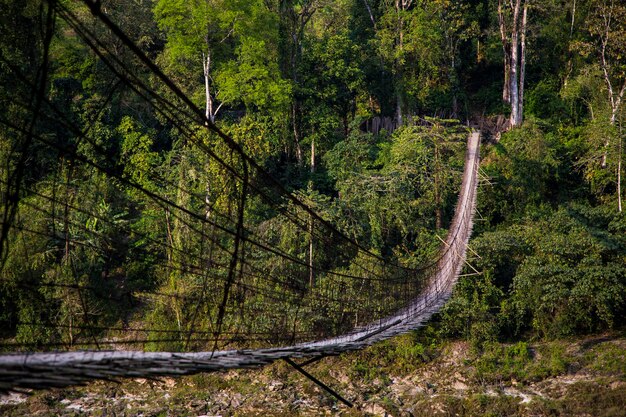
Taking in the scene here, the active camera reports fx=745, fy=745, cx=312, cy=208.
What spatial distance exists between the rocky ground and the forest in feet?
1.33

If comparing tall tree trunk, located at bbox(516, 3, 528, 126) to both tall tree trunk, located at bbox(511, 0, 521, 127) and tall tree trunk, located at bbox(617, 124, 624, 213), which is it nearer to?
tall tree trunk, located at bbox(511, 0, 521, 127)

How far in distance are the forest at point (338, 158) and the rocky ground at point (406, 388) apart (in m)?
0.41

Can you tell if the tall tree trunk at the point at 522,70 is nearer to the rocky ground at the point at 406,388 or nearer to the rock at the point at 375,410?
the rocky ground at the point at 406,388

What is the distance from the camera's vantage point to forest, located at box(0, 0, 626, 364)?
27.5ft

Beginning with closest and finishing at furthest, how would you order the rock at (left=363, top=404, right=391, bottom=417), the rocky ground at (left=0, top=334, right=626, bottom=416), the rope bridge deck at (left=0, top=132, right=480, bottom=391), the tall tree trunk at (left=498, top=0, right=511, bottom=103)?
the rope bridge deck at (left=0, top=132, right=480, bottom=391)
the rocky ground at (left=0, top=334, right=626, bottom=416)
the rock at (left=363, top=404, right=391, bottom=417)
the tall tree trunk at (left=498, top=0, right=511, bottom=103)

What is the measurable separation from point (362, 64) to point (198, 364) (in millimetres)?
10545

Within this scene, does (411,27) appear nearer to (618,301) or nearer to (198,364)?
(618,301)

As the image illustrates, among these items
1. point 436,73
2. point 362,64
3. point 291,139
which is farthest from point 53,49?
point 436,73

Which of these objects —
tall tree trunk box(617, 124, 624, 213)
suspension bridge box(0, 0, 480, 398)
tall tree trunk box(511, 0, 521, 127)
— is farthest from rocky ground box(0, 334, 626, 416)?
tall tree trunk box(511, 0, 521, 127)

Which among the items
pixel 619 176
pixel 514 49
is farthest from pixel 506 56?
pixel 619 176

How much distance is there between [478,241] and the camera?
9188mm

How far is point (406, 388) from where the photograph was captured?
8242 mm

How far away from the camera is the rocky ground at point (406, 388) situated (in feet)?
25.3

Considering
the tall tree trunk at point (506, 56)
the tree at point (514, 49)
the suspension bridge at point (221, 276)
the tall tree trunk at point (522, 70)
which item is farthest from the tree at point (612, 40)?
the suspension bridge at point (221, 276)
